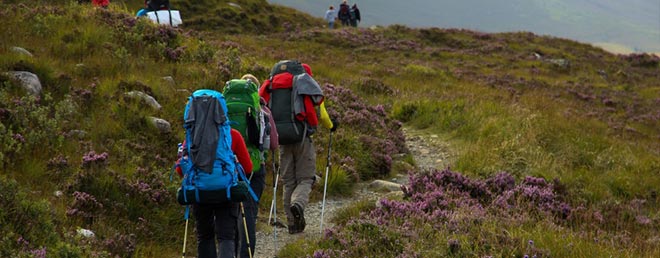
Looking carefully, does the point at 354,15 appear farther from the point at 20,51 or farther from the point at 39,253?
the point at 39,253

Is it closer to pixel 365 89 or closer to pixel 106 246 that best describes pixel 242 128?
pixel 106 246

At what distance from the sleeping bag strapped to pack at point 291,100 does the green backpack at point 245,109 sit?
141cm

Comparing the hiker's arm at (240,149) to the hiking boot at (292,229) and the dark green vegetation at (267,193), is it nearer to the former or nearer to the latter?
the dark green vegetation at (267,193)

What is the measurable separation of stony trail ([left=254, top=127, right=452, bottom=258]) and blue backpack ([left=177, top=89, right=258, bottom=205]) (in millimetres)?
2199

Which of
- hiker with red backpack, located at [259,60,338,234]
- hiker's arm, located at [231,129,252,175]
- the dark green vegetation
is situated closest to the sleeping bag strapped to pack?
hiker with red backpack, located at [259,60,338,234]

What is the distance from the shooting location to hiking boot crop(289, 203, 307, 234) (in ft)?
27.5

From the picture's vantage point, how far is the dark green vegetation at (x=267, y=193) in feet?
21.5

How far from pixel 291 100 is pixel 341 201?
294cm

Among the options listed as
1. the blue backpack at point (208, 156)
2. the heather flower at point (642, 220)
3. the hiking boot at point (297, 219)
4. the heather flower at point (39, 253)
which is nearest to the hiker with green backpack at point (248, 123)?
the blue backpack at point (208, 156)

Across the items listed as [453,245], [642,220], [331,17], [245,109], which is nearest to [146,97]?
[245,109]

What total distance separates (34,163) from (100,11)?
29.1ft

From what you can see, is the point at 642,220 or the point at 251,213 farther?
the point at 642,220

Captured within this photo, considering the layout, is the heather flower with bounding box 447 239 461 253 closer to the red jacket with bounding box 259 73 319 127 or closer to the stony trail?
the stony trail

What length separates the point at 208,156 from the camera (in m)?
5.63
